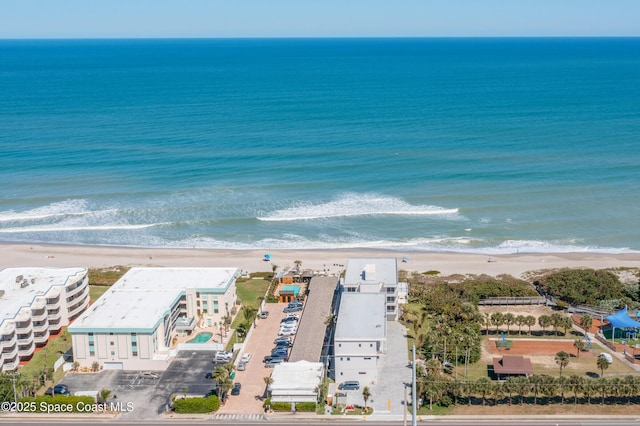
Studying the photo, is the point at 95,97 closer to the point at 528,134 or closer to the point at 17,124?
the point at 17,124

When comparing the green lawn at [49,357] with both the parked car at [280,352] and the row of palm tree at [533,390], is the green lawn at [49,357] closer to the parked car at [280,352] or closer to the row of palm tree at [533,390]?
the parked car at [280,352]

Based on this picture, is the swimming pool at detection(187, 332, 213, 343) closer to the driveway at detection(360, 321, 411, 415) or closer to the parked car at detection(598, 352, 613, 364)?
the driveway at detection(360, 321, 411, 415)

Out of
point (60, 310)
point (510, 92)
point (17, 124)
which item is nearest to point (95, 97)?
point (17, 124)

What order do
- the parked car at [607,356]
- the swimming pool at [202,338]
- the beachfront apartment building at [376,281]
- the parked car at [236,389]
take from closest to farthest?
the parked car at [236,389], the parked car at [607,356], the swimming pool at [202,338], the beachfront apartment building at [376,281]

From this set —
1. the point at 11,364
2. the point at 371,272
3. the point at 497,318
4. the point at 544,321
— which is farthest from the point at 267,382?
the point at 544,321

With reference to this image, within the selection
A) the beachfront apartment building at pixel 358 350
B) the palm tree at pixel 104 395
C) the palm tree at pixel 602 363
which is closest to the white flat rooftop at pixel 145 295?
the palm tree at pixel 104 395
